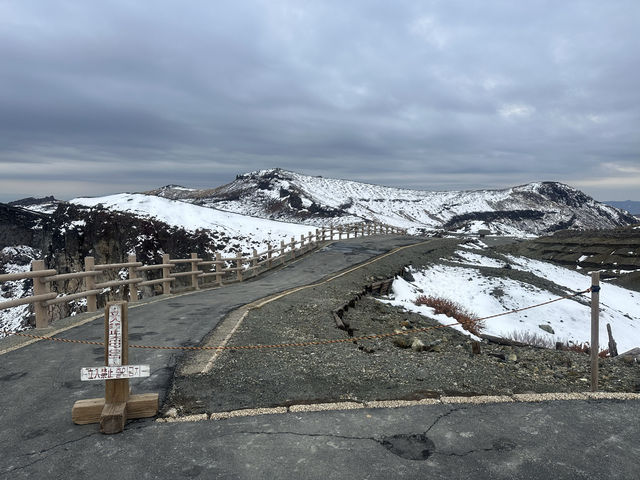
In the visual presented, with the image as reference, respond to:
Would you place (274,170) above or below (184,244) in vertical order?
above

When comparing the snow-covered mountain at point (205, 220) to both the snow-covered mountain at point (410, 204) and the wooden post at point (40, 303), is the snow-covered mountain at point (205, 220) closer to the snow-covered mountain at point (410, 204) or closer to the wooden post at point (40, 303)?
the wooden post at point (40, 303)

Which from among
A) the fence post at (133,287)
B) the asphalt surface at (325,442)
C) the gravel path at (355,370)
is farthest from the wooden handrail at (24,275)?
the gravel path at (355,370)

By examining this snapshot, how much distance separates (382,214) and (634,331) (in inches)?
4771

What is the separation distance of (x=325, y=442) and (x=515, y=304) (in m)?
18.7

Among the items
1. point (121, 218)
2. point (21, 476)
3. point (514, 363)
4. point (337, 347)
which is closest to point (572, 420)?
point (514, 363)

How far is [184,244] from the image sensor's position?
29.9 m

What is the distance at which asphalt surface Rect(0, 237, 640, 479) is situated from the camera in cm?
381

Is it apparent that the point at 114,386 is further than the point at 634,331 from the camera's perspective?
No

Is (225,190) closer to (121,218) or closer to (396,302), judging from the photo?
(121,218)

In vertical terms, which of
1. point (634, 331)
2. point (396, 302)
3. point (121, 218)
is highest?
point (121, 218)

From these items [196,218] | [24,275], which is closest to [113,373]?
[24,275]

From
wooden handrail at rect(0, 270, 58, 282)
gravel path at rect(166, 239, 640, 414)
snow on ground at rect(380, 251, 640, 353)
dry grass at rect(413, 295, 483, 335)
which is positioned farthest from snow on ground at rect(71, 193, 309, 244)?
gravel path at rect(166, 239, 640, 414)

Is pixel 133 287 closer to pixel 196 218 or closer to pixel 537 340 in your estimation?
pixel 537 340

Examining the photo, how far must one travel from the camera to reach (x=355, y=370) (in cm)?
671
